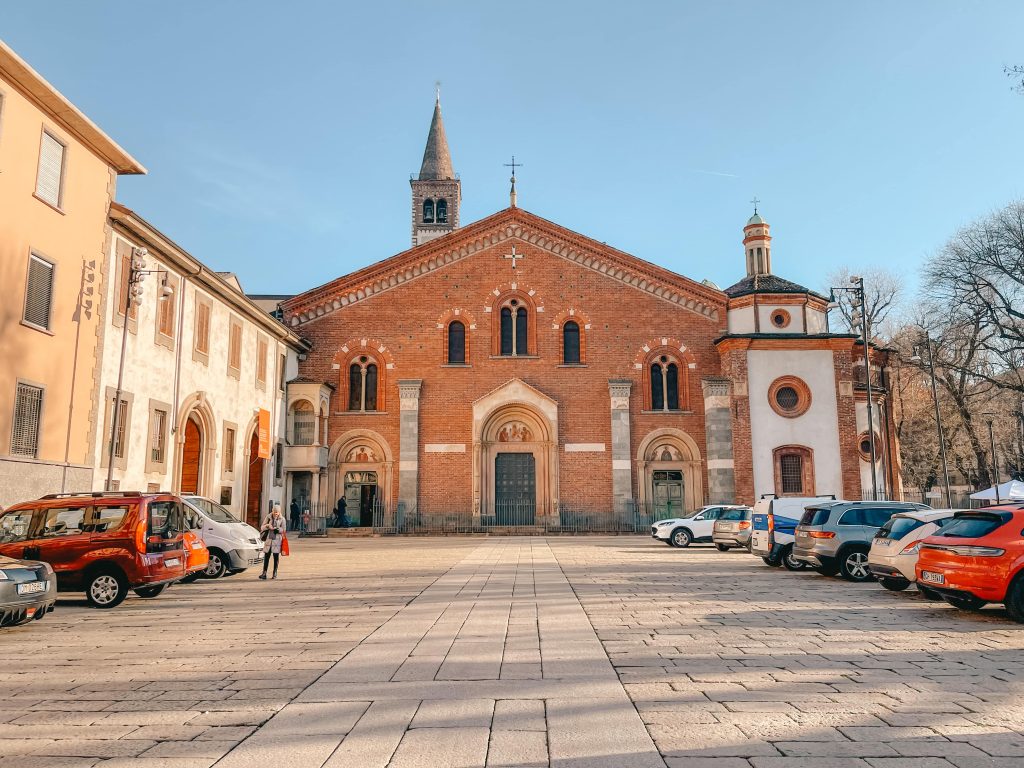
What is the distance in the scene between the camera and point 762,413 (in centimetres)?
3291

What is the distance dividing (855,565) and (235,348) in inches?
818

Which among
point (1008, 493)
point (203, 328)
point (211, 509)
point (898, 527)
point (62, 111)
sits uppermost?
point (62, 111)

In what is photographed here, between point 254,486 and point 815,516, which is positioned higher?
point 254,486

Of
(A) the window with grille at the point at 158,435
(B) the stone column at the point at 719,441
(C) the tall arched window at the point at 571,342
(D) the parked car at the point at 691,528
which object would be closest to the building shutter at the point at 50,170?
(A) the window with grille at the point at 158,435

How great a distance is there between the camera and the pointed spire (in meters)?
65.1

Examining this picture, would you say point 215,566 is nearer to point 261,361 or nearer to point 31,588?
point 31,588

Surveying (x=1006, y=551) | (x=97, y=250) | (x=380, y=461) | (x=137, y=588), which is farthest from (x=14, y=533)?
(x=380, y=461)

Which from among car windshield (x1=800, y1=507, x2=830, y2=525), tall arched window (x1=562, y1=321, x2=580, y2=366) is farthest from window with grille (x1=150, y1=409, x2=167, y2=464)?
tall arched window (x1=562, y1=321, x2=580, y2=366)

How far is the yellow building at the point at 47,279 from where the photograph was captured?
53.2ft

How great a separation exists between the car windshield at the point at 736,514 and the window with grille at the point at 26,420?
62.9ft

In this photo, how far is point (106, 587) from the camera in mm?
12375

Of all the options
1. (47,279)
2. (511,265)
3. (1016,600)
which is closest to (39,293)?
(47,279)

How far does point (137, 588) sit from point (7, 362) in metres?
6.73

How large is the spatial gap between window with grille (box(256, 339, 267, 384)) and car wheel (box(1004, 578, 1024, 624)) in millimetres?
25212
